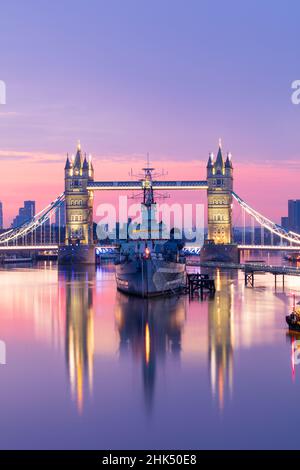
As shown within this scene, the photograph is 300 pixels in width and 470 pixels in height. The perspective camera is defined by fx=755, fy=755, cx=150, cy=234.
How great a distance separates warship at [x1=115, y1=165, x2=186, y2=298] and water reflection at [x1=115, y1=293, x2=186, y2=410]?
1.02 metres

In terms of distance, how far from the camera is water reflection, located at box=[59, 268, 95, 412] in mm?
21422

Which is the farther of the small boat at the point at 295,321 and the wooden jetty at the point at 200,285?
the wooden jetty at the point at 200,285

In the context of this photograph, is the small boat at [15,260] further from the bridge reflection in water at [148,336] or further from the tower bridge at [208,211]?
the bridge reflection in water at [148,336]

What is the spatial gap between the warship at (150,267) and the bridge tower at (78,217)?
33427 millimetres

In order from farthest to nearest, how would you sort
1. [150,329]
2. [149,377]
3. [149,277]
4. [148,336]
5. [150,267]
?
[149,277]
[150,267]
[150,329]
[148,336]
[149,377]

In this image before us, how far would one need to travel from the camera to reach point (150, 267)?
4112 centimetres

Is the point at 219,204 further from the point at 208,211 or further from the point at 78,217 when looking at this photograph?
the point at 78,217

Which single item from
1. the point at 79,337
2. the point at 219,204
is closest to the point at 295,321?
the point at 79,337

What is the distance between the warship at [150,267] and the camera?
41781mm

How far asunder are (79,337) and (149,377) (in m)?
8.07

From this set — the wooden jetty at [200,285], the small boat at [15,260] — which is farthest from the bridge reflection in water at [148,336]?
the small boat at [15,260]
